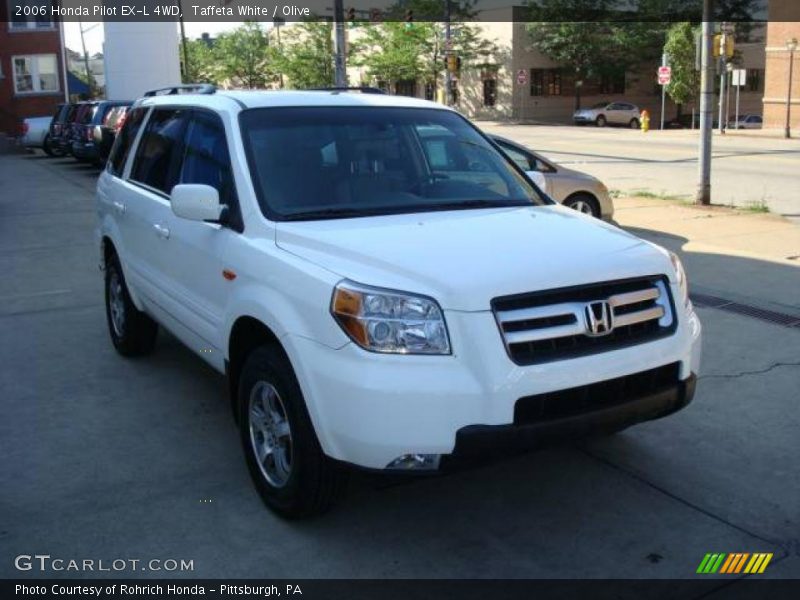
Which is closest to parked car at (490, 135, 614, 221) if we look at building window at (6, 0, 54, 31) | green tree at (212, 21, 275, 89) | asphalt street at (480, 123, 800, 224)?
Result: asphalt street at (480, 123, 800, 224)

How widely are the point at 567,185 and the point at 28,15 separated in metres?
41.1

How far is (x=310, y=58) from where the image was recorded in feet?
202

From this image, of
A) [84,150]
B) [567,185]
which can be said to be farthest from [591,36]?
[567,185]

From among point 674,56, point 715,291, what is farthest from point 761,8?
point 715,291

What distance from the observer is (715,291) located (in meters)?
7.93

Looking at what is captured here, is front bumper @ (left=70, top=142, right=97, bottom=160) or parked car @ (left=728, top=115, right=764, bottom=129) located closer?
front bumper @ (left=70, top=142, right=97, bottom=160)

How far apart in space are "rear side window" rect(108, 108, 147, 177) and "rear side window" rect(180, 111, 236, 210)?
4.22 ft

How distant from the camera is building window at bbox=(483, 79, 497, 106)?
197 ft

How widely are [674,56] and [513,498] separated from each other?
171 feet

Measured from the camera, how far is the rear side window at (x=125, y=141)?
616 centimetres

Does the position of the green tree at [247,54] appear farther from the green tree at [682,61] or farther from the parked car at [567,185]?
the parked car at [567,185]

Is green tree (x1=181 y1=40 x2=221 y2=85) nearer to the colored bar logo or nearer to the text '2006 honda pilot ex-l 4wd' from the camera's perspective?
the text '2006 honda pilot ex-l 4wd'

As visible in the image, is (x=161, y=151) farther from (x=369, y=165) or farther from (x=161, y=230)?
(x=369, y=165)
